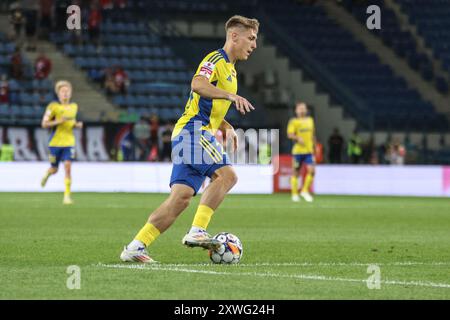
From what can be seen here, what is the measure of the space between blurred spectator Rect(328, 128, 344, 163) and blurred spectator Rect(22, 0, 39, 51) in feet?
33.0

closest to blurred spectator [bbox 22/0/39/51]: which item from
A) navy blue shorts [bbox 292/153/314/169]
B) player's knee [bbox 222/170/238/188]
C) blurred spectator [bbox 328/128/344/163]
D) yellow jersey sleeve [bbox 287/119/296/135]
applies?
blurred spectator [bbox 328/128/344/163]

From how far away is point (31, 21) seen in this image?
37.6 meters

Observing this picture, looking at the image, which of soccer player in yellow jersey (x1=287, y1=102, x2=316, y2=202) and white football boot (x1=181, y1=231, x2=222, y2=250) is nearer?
white football boot (x1=181, y1=231, x2=222, y2=250)

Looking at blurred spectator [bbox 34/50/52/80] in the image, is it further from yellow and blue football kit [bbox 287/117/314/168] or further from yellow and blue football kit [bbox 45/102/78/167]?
yellow and blue football kit [bbox 45/102/78/167]

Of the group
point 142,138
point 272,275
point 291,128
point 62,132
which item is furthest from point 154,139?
point 272,275

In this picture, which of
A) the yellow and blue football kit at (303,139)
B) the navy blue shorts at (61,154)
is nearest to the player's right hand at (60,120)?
the navy blue shorts at (61,154)

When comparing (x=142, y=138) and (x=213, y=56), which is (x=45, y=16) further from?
(x=213, y=56)

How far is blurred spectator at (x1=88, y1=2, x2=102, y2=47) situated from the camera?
38344 millimetres

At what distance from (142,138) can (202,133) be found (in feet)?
78.1

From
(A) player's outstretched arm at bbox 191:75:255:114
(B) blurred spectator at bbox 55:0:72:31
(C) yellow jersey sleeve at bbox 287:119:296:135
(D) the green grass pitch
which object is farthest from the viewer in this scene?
(B) blurred spectator at bbox 55:0:72:31

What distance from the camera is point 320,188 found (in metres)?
33.1

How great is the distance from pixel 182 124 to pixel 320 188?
880 inches

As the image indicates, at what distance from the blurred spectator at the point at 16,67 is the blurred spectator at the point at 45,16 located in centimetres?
203
